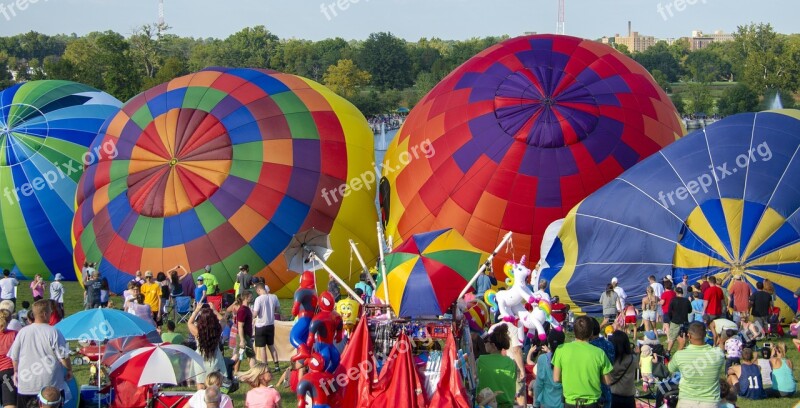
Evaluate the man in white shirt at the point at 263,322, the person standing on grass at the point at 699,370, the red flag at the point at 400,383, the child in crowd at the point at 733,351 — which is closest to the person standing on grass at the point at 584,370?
the person standing on grass at the point at 699,370

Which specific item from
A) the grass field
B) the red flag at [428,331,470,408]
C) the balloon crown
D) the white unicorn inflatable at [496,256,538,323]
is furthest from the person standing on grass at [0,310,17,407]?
the white unicorn inflatable at [496,256,538,323]

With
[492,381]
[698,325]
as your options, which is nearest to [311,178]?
[492,381]

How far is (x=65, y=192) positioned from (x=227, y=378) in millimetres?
10313

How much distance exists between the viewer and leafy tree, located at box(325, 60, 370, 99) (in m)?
102

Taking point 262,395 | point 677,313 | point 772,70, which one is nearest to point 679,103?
point 772,70

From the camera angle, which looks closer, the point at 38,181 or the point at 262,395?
the point at 262,395

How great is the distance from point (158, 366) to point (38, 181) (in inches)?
452

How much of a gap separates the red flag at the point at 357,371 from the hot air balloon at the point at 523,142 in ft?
23.7

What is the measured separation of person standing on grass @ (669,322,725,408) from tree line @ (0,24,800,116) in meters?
60.0

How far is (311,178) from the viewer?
17.8m

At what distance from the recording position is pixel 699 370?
820cm

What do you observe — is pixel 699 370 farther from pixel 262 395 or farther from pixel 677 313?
pixel 677 313

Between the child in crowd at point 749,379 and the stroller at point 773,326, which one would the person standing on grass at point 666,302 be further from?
the child in crowd at point 749,379

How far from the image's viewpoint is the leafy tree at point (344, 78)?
10156cm
